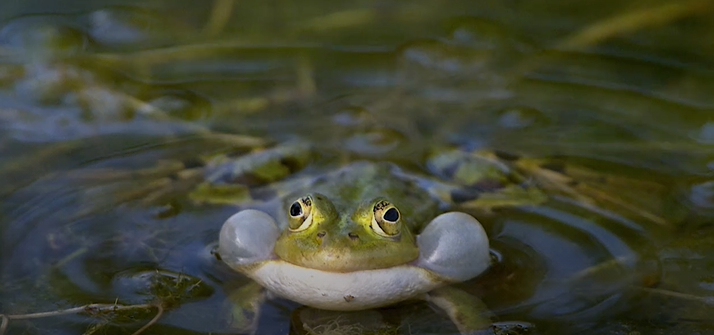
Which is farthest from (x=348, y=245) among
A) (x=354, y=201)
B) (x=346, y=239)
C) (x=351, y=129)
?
(x=351, y=129)

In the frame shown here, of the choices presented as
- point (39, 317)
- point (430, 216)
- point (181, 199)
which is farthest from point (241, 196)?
Result: point (39, 317)

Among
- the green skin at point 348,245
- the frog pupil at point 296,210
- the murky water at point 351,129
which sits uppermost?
the murky water at point 351,129

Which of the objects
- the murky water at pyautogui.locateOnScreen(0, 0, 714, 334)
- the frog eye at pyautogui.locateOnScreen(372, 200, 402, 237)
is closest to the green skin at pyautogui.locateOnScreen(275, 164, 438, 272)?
the frog eye at pyautogui.locateOnScreen(372, 200, 402, 237)

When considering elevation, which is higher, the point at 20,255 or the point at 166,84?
the point at 166,84

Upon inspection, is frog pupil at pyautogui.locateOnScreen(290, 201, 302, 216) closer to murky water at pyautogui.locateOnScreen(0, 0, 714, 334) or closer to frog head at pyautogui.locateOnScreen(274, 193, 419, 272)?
frog head at pyautogui.locateOnScreen(274, 193, 419, 272)

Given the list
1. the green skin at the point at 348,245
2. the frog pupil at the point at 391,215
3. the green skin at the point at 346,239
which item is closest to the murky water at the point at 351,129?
the green skin at the point at 348,245

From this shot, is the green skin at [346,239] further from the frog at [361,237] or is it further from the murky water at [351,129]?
the murky water at [351,129]

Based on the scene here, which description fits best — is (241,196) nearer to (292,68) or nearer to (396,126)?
(396,126)
